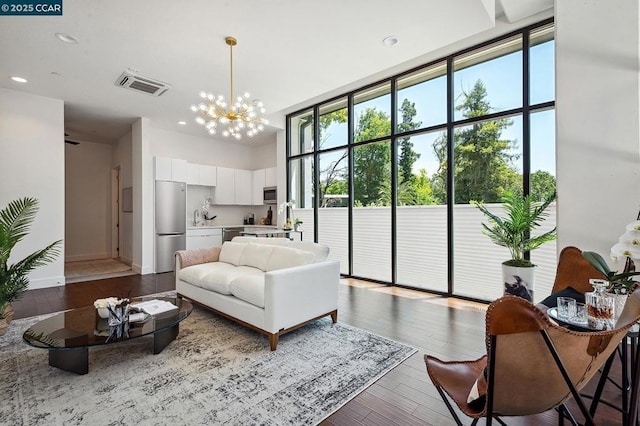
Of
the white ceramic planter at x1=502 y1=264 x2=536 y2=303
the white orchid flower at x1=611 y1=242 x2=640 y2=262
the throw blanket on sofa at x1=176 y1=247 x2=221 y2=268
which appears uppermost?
the white orchid flower at x1=611 y1=242 x2=640 y2=262

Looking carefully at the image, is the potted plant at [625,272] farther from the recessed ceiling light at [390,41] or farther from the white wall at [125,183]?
the white wall at [125,183]

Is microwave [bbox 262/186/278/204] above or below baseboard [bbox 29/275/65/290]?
above

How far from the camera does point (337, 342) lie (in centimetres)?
272

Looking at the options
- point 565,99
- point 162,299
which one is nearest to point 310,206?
point 162,299

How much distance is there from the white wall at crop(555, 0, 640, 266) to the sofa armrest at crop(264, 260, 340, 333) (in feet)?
7.53

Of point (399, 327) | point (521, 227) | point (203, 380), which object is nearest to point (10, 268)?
point (203, 380)

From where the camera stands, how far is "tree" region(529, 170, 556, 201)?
10.8 ft

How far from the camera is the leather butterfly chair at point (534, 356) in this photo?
927 mm

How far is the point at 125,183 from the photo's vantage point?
23.0 feet

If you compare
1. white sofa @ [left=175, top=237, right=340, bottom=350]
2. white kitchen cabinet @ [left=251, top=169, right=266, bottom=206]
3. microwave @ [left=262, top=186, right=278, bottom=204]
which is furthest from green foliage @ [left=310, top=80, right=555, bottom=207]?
white kitchen cabinet @ [left=251, top=169, right=266, bottom=206]

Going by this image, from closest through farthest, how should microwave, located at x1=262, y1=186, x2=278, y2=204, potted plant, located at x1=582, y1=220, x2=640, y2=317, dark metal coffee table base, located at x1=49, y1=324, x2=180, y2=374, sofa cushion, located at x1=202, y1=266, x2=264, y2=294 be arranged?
potted plant, located at x1=582, y1=220, x2=640, y2=317
dark metal coffee table base, located at x1=49, y1=324, x2=180, y2=374
sofa cushion, located at x1=202, y1=266, x2=264, y2=294
microwave, located at x1=262, y1=186, x2=278, y2=204

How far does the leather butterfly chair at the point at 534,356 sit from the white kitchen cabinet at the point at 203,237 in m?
6.30

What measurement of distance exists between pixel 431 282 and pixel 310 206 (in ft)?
9.16

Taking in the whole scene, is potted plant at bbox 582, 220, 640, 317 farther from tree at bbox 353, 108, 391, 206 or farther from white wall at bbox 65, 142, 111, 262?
white wall at bbox 65, 142, 111, 262
